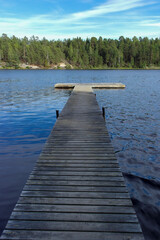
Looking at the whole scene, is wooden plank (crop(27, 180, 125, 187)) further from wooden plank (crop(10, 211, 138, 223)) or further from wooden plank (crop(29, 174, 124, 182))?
wooden plank (crop(10, 211, 138, 223))

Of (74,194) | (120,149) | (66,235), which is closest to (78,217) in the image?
(66,235)

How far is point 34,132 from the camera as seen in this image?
1130 centimetres

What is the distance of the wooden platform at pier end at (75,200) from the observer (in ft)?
10.2

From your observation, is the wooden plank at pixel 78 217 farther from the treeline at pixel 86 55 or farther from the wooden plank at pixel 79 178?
the treeline at pixel 86 55

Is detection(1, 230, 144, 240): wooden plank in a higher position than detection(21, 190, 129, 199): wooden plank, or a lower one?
lower

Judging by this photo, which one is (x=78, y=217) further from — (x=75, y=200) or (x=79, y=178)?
(x=79, y=178)

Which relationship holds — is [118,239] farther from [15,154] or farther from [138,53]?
[138,53]

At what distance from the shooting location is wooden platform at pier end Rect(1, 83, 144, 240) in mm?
A: 3113

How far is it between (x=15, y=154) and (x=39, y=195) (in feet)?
16.0

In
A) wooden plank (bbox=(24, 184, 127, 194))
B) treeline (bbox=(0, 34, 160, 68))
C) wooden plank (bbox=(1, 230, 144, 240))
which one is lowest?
wooden plank (bbox=(1, 230, 144, 240))

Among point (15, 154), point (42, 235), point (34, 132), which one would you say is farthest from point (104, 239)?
point (34, 132)

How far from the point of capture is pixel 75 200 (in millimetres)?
3865

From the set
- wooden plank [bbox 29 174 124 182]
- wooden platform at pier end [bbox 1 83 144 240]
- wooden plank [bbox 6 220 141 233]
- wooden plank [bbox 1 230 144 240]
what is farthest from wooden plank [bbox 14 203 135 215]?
wooden plank [bbox 29 174 124 182]

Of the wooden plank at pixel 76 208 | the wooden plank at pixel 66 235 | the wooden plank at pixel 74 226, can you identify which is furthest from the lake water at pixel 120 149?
the wooden plank at pixel 66 235
